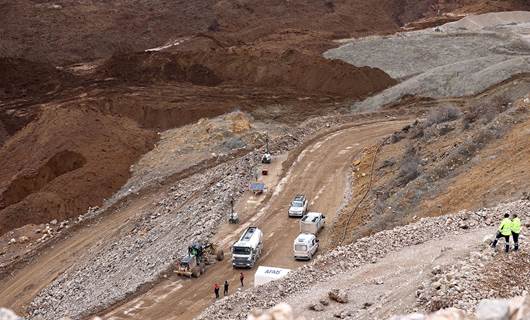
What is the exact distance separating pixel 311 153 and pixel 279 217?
1084 centimetres

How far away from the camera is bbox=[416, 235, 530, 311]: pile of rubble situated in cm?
1709

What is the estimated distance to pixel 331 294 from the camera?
21.4 m

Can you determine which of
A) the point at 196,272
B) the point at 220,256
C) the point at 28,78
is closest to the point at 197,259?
the point at 196,272

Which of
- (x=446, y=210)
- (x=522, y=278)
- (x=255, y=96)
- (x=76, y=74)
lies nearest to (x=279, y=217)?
(x=446, y=210)

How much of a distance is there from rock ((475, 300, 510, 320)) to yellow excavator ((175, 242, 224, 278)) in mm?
22657

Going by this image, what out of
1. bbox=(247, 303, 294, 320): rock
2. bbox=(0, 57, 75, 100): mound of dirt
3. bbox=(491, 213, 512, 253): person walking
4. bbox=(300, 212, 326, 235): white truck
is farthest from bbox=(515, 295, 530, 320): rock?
bbox=(0, 57, 75, 100): mound of dirt

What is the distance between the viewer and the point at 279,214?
127 feet

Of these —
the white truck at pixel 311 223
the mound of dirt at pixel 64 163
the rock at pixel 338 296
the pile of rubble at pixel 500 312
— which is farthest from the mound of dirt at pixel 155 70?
the pile of rubble at pixel 500 312

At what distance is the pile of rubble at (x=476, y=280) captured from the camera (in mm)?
17094

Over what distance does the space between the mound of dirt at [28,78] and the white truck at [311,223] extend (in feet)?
160

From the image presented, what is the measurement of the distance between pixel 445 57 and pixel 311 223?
4820 centimetres

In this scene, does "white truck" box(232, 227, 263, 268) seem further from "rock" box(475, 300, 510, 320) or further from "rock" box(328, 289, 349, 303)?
"rock" box(475, 300, 510, 320)

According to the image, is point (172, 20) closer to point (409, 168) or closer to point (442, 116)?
point (442, 116)

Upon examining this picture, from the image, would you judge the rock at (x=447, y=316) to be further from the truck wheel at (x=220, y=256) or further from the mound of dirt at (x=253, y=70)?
the mound of dirt at (x=253, y=70)
